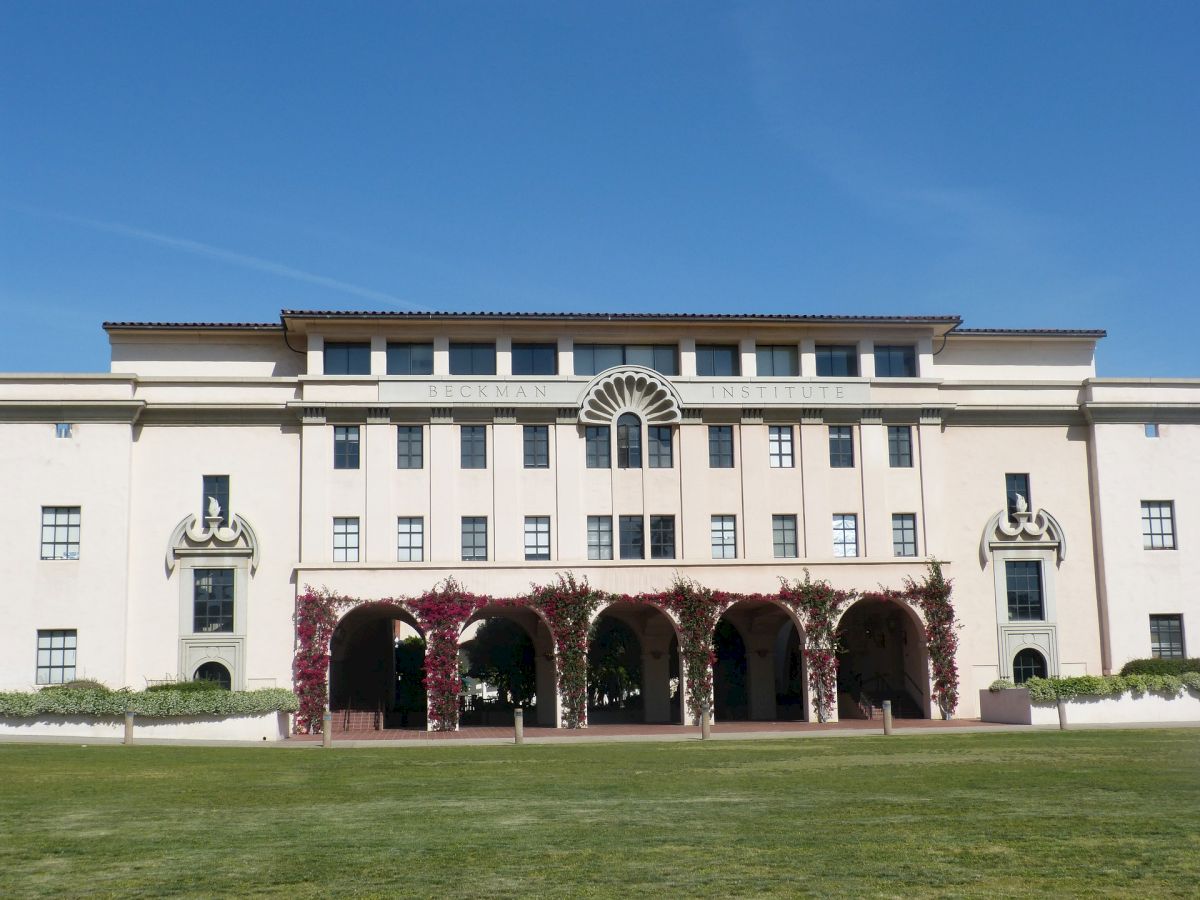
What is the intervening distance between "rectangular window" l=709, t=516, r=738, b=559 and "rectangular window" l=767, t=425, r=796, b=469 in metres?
2.34

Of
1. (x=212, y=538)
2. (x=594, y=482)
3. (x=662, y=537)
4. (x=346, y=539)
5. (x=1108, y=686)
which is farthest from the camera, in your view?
(x=662, y=537)

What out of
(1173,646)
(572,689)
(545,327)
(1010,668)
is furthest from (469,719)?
(1173,646)

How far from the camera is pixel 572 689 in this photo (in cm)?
4000

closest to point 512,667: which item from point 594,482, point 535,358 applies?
point 594,482

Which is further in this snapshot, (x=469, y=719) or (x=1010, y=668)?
(x=469, y=719)

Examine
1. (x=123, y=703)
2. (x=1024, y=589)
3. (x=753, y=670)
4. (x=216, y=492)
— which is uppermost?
(x=216, y=492)

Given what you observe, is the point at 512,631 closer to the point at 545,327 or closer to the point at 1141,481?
the point at 545,327

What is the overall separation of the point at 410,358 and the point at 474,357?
2.03 m

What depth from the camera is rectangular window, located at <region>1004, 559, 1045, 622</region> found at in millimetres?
42969

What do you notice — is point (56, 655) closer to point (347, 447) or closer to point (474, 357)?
point (347, 447)

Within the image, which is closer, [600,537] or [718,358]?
[600,537]

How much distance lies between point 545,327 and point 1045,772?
23972 mm

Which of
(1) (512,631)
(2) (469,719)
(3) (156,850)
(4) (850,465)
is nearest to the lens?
(3) (156,850)

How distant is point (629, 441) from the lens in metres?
42.1
